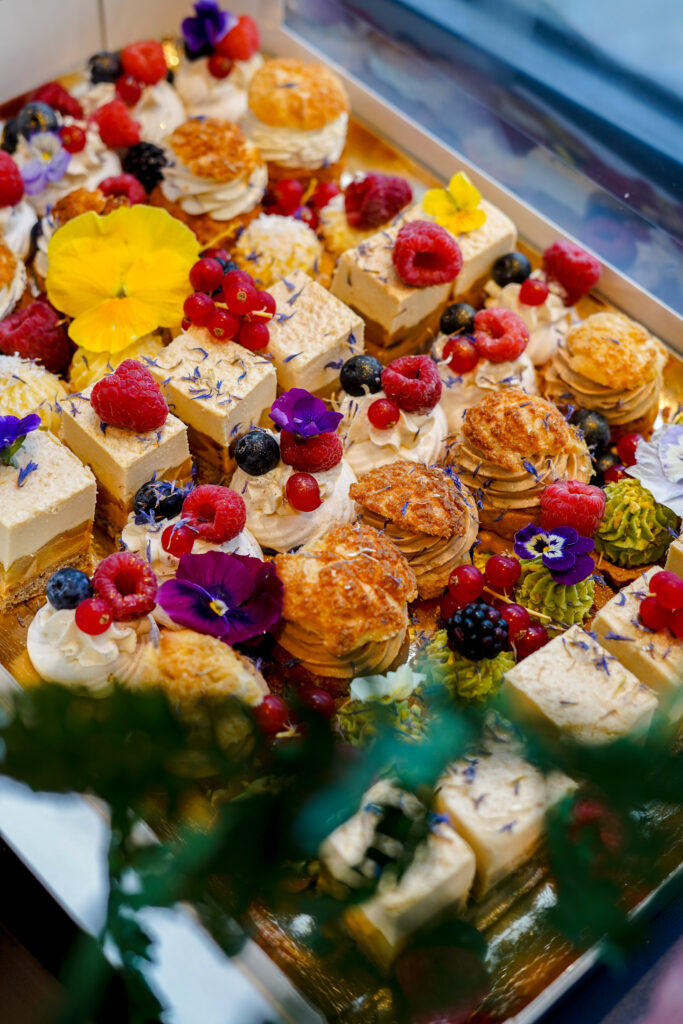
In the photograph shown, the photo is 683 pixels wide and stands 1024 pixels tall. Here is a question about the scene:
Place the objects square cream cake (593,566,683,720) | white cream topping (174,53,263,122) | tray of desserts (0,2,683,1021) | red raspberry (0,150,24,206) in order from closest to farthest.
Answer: tray of desserts (0,2,683,1021) → square cream cake (593,566,683,720) → red raspberry (0,150,24,206) → white cream topping (174,53,263,122)

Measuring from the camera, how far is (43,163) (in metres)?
3.46

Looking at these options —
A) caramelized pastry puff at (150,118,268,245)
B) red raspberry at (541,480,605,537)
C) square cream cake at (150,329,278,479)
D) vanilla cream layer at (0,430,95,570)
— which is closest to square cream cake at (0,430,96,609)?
vanilla cream layer at (0,430,95,570)

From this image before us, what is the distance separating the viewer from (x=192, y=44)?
379cm

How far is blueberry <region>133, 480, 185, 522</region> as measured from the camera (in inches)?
106

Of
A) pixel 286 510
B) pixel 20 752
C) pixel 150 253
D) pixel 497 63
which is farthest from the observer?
pixel 497 63

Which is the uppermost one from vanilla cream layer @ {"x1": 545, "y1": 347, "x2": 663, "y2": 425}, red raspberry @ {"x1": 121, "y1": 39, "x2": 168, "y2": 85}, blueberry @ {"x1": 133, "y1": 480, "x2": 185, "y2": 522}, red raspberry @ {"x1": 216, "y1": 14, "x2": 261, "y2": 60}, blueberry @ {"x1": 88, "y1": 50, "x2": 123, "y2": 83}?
red raspberry @ {"x1": 216, "y1": 14, "x2": 261, "y2": 60}

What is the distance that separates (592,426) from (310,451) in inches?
36.3

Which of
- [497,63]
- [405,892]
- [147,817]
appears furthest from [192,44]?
[405,892]

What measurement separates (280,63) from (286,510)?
1747 millimetres

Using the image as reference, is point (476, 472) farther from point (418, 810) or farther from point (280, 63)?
point (280, 63)

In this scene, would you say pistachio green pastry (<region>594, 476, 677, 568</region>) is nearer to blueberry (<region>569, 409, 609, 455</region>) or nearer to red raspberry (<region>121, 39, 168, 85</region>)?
blueberry (<region>569, 409, 609, 455</region>)

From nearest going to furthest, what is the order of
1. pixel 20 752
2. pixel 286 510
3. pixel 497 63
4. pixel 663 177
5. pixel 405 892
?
1. pixel 20 752
2. pixel 405 892
3. pixel 286 510
4. pixel 663 177
5. pixel 497 63

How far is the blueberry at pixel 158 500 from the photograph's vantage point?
8.81 ft

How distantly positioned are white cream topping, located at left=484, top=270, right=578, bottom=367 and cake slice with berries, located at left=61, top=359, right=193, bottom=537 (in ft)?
3.84
